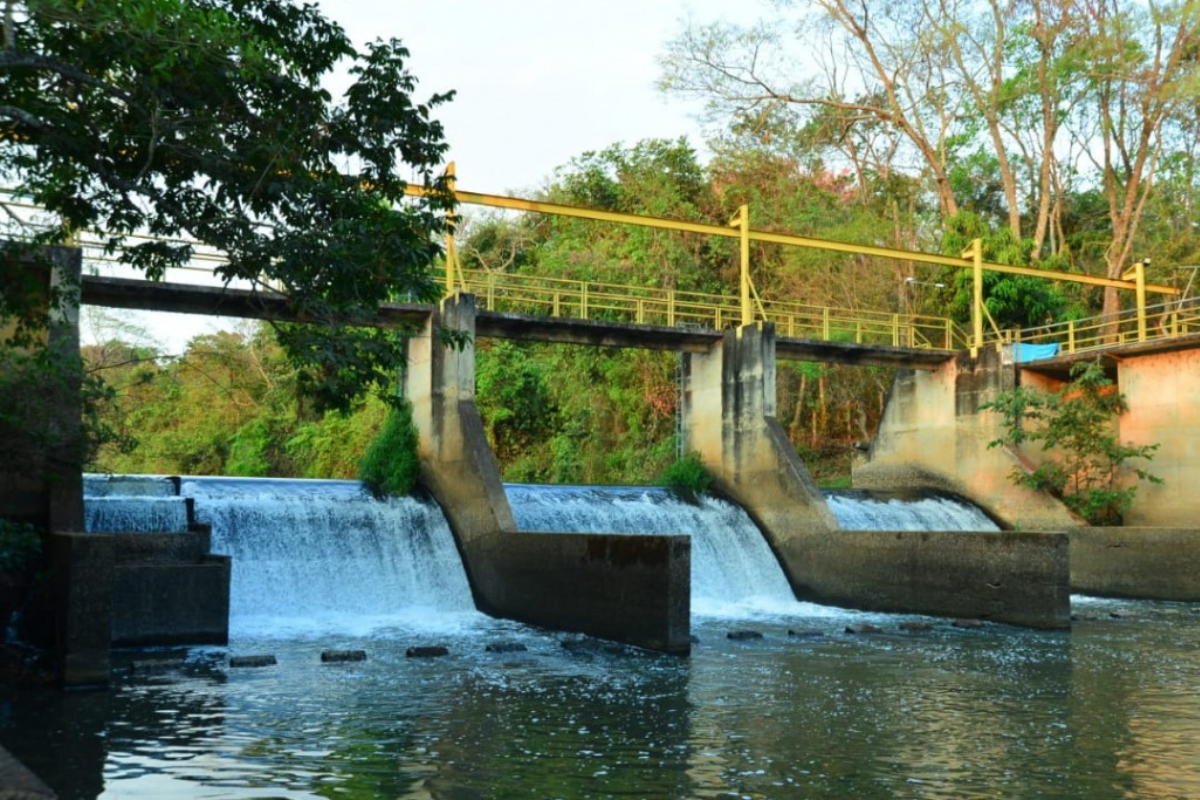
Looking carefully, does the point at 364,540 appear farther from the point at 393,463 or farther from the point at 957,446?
the point at 957,446

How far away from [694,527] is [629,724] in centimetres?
1146

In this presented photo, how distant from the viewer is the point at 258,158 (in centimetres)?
973

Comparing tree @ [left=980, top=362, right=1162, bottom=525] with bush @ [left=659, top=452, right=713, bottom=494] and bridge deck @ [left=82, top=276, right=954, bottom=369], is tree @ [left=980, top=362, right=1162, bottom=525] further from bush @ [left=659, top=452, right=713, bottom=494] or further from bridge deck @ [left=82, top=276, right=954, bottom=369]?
bush @ [left=659, top=452, right=713, bottom=494]

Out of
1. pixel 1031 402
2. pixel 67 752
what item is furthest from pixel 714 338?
pixel 67 752

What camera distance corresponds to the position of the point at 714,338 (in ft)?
77.8

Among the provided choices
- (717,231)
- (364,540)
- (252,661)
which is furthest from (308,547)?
(717,231)

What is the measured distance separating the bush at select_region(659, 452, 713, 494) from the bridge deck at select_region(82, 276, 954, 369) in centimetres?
242

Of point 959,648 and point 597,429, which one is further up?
point 597,429

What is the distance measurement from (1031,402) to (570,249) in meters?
15.1

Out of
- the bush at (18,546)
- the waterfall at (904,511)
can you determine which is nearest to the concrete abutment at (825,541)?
the waterfall at (904,511)

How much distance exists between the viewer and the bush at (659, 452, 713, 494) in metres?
23.2

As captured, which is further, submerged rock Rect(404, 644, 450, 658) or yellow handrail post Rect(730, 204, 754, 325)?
yellow handrail post Rect(730, 204, 754, 325)

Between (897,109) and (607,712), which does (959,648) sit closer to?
(607,712)

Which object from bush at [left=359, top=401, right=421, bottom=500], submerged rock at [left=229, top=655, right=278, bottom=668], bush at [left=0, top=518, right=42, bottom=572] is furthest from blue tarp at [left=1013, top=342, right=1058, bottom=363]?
bush at [left=0, top=518, right=42, bottom=572]
